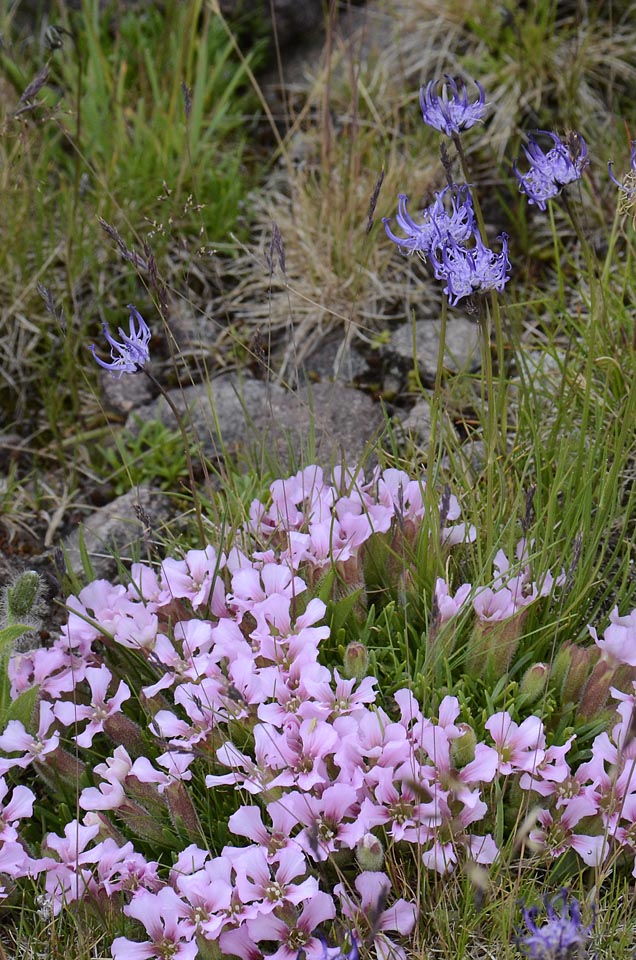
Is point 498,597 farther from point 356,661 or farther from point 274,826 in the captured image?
point 274,826

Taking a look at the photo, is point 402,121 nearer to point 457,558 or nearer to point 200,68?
point 200,68

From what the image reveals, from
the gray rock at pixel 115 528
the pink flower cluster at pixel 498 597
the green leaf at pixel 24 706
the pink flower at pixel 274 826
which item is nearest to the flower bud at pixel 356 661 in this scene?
the pink flower cluster at pixel 498 597

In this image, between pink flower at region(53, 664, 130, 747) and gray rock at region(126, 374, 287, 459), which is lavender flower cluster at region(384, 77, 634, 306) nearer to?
pink flower at region(53, 664, 130, 747)

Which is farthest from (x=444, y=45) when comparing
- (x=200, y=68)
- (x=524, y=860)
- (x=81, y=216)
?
(x=524, y=860)

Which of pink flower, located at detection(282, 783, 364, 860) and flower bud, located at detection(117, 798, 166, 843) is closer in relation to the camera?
pink flower, located at detection(282, 783, 364, 860)

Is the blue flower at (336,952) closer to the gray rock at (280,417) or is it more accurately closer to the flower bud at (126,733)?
the flower bud at (126,733)

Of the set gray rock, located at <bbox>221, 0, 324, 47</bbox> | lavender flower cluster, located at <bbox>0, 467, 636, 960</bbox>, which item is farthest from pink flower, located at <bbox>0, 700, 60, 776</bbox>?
gray rock, located at <bbox>221, 0, 324, 47</bbox>
